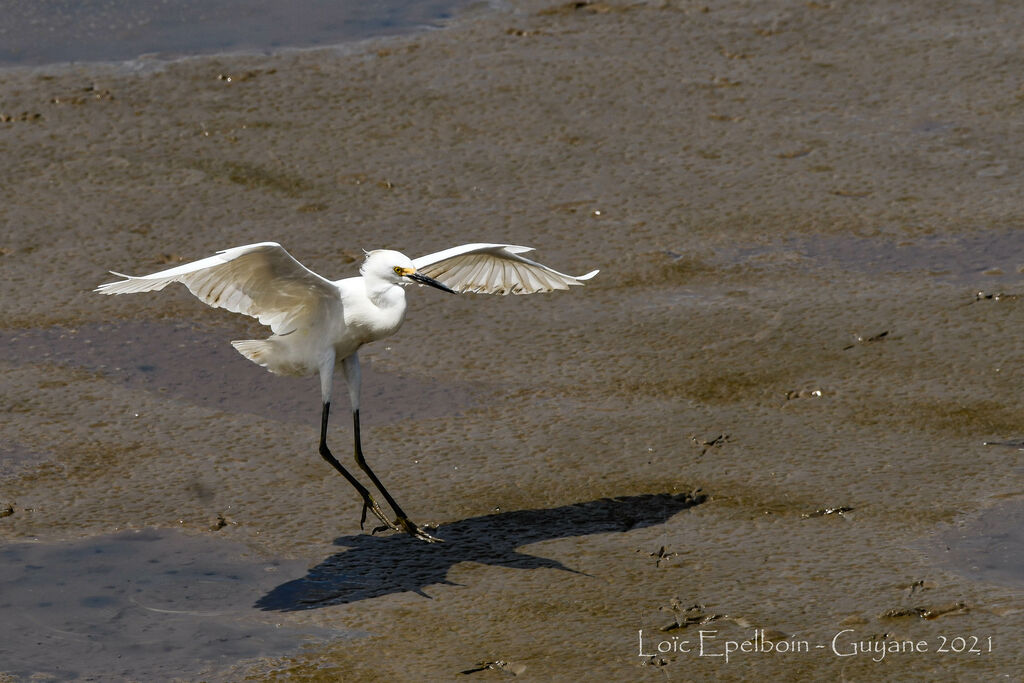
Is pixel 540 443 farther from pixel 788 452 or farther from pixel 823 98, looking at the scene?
pixel 823 98

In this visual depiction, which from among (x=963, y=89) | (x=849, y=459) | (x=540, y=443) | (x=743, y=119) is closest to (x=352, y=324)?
(x=540, y=443)

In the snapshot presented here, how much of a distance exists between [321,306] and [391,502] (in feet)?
2.56

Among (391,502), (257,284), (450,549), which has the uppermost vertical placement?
(257,284)

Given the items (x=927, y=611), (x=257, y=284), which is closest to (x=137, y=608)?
(x=257, y=284)

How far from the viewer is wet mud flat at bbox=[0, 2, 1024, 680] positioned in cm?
467

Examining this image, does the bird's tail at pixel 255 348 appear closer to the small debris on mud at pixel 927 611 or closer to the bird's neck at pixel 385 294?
the bird's neck at pixel 385 294

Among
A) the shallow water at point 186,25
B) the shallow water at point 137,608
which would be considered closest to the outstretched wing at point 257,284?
the shallow water at point 137,608

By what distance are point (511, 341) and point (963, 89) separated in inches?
147

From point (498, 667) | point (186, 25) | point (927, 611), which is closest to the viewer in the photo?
point (498, 667)

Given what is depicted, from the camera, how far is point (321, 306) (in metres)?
5.34

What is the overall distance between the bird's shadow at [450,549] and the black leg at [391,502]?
31 millimetres

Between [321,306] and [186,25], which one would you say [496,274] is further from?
[186,25]

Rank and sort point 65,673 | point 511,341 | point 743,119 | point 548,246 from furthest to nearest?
1. point 743,119
2. point 548,246
3. point 511,341
4. point 65,673

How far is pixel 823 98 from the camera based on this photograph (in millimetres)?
8625
